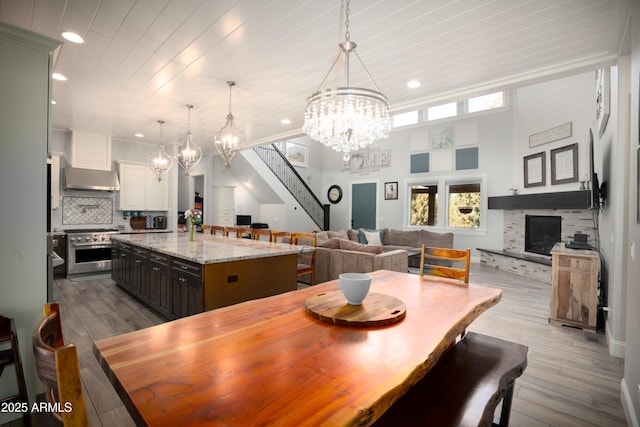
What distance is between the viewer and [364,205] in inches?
396

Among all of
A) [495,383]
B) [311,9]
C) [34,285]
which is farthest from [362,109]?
[34,285]

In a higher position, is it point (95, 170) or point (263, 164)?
point (263, 164)

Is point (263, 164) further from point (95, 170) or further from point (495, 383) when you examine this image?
point (495, 383)

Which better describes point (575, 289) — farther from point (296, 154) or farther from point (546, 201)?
point (296, 154)

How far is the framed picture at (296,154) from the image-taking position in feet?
34.8

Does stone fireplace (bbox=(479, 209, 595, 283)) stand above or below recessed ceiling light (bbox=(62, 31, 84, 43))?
below

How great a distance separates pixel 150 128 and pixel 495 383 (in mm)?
6337

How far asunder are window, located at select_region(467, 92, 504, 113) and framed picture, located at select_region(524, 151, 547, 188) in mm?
1782

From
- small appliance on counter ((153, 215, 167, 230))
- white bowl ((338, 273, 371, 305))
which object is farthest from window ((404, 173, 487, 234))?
white bowl ((338, 273, 371, 305))

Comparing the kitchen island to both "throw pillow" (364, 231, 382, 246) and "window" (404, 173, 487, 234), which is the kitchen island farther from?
"window" (404, 173, 487, 234)

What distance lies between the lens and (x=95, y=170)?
19.6 feet

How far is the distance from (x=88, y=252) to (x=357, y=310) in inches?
231

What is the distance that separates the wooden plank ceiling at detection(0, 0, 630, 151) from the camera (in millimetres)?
2236

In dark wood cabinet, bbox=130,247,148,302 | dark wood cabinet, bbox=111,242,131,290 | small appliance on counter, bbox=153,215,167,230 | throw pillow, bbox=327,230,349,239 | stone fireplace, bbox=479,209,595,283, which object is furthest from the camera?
throw pillow, bbox=327,230,349,239
